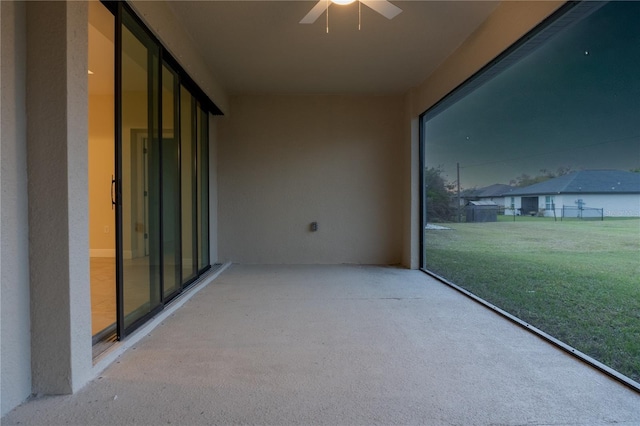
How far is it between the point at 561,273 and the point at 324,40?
3.91 metres

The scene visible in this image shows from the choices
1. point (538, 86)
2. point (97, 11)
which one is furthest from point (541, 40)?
point (97, 11)

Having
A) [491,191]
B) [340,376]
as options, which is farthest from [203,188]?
[491,191]

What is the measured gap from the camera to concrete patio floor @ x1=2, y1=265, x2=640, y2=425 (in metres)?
1.56

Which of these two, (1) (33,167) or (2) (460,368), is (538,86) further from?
(1) (33,167)

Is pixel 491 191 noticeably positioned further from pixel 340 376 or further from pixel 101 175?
pixel 101 175

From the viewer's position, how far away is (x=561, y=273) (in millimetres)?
3814

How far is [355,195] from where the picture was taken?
5.49 meters

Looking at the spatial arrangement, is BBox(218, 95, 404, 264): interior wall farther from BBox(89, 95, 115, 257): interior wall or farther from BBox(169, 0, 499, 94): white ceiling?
BBox(89, 95, 115, 257): interior wall

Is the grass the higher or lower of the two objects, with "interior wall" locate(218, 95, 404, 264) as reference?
lower

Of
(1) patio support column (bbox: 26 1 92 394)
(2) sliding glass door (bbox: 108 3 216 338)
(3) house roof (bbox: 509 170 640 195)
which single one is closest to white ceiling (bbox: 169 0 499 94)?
(2) sliding glass door (bbox: 108 3 216 338)

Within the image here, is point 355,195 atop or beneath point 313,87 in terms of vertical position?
beneath

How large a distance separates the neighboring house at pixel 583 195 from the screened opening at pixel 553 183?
0.01 metres

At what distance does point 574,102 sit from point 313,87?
3.40m

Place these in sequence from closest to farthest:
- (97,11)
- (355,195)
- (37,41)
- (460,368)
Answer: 1. (37,41)
2. (460,368)
3. (97,11)
4. (355,195)
